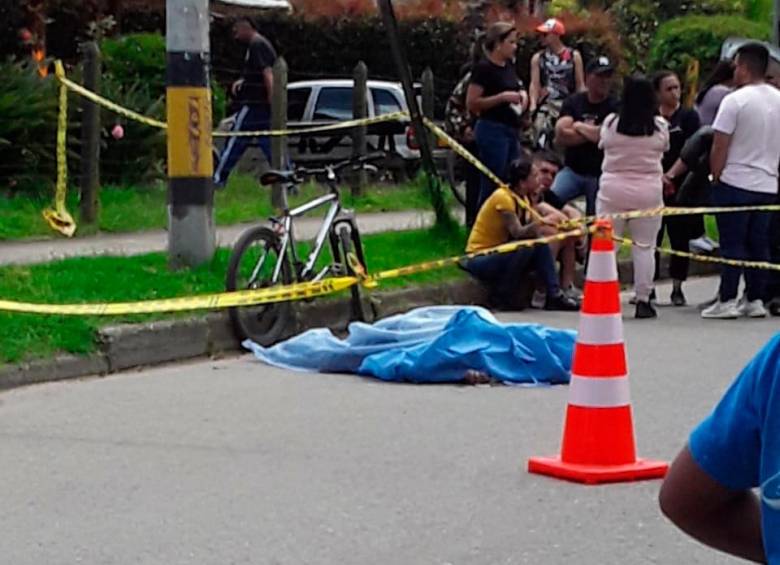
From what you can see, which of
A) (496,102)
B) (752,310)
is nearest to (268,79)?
(496,102)

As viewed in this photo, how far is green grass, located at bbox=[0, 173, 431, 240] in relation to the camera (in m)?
13.1

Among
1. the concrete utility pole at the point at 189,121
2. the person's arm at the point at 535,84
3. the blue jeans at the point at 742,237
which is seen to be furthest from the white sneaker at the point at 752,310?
the person's arm at the point at 535,84

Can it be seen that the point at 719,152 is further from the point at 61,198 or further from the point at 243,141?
the point at 243,141

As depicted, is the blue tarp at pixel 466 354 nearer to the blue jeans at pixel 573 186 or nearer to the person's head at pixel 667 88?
the blue jeans at pixel 573 186

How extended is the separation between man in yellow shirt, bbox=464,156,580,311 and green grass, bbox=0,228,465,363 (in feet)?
0.95

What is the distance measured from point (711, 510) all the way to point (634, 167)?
899cm

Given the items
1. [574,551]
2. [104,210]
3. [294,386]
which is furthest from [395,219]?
[574,551]

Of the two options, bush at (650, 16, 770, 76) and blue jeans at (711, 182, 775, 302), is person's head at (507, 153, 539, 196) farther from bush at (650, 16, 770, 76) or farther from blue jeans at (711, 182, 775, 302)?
bush at (650, 16, 770, 76)

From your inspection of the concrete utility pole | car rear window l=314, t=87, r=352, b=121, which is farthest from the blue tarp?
car rear window l=314, t=87, r=352, b=121

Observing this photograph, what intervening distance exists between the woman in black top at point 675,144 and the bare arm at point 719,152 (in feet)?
3.97

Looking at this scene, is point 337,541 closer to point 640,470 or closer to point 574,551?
point 574,551

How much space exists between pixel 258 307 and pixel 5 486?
3543mm

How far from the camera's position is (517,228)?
11.4m

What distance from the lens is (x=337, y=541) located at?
5.49 metres
